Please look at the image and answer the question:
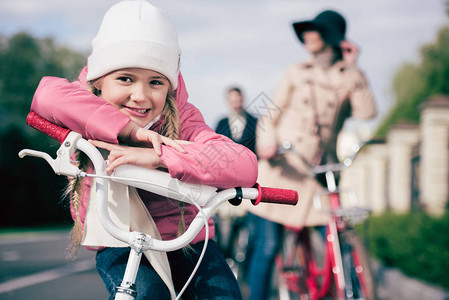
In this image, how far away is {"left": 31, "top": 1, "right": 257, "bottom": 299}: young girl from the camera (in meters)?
1.80

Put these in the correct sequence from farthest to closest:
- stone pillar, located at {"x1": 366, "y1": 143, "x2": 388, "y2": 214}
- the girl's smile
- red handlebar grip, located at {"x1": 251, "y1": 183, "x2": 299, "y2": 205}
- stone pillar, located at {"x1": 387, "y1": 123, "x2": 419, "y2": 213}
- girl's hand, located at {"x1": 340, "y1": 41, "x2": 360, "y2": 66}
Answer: stone pillar, located at {"x1": 366, "y1": 143, "x2": 388, "y2": 214} → stone pillar, located at {"x1": 387, "y1": 123, "x2": 419, "y2": 213} → girl's hand, located at {"x1": 340, "y1": 41, "x2": 360, "y2": 66} → the girl's smile → red handlebar grip, located at {"x1": 251, "y1": 183, "x2": 299, "y2": 205}

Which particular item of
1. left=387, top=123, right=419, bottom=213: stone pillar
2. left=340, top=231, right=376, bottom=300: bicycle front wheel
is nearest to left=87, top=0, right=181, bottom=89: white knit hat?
left=340, top=231, right=376, bottom=300: bicycle front wheel

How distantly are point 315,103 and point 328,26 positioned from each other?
1.65ft

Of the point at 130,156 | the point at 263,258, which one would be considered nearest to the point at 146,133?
the point at 130,156

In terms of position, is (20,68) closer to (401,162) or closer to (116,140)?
(401,162)

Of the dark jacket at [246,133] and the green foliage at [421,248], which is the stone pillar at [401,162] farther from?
the dark jacket at [246,133]

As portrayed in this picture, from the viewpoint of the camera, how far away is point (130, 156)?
1.75 meters

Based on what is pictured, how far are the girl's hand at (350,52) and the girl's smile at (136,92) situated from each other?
225cm

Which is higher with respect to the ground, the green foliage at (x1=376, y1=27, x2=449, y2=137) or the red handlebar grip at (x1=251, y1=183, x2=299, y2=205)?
the green foliage at (x1=376, y1=27, x2=449, y2=137)

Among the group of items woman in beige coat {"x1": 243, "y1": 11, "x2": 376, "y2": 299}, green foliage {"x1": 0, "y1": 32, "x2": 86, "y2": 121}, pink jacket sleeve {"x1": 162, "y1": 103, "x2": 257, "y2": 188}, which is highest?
green foliage {"x1": 0, "y1": 32, "x2": 86, "y2": 121}

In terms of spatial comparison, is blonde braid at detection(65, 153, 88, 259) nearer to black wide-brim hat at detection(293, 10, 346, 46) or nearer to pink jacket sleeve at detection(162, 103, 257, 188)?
pink jacket sleeve at detection(162, 103, 257, 188)

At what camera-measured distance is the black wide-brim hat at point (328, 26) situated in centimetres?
399

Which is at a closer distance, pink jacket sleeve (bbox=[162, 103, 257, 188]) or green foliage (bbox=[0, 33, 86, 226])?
pink jacket sleeve (bbox=[162, 103, 257, 188])

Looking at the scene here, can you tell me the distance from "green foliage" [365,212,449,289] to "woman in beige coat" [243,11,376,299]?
1717 mm
